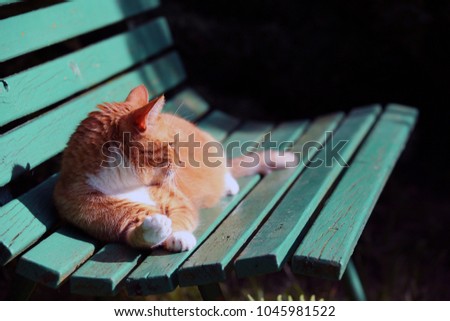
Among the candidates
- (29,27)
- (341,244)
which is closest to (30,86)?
(29,27)

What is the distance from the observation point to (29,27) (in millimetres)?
2352

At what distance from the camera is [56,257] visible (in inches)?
73.0

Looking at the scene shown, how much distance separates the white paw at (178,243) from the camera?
190 cm

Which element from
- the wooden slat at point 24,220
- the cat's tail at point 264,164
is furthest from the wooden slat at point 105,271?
the cat's tail at point 264,164

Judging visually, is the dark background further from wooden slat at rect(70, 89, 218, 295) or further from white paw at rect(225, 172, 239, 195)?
wooden slat at rect(70, 89, 218, 295)

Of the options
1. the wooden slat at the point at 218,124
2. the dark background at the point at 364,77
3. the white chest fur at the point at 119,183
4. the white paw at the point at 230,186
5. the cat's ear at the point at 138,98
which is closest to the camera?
the white chest fur at the point at 119,183

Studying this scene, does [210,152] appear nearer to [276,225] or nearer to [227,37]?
[276,225]

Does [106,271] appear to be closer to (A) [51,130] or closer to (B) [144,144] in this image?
(B) [144,144]

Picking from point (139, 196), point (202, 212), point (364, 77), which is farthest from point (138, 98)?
point (364, 77)

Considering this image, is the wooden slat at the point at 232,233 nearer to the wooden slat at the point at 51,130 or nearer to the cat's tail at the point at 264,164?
the cat's tail at the point at 264,164

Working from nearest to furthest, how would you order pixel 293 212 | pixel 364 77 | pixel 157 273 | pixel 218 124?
pixel 157 273
pixel 293 212
pixel 218 124
pixel 364 77

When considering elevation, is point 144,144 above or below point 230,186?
above

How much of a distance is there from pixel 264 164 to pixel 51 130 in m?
0.95

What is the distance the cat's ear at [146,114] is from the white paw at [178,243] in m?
0.39
